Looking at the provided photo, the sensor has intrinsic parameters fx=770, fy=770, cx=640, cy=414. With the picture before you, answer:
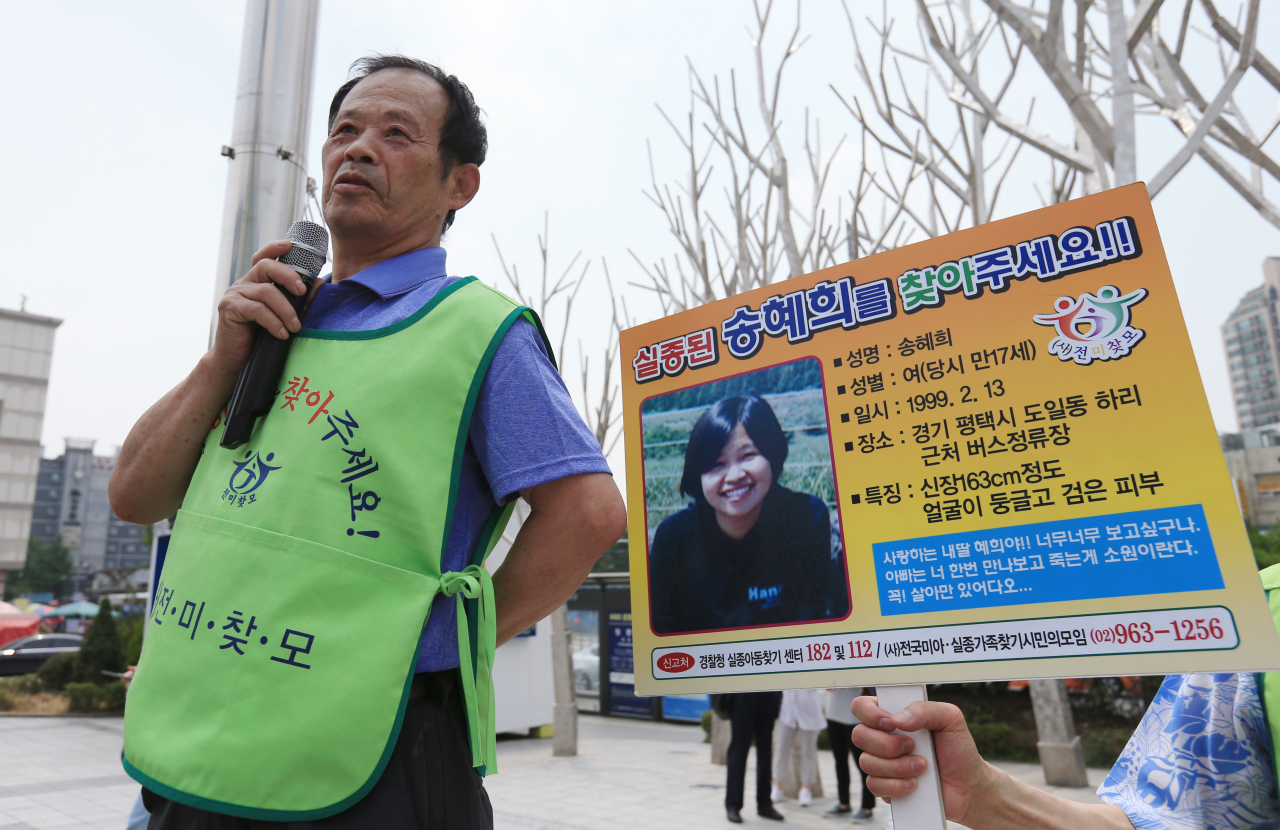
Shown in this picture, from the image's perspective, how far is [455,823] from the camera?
105 centimetres

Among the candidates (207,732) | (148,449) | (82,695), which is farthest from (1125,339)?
(82,695)

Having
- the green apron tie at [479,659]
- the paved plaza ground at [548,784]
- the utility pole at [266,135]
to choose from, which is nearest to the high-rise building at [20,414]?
the paved plaza ground at [548,784]

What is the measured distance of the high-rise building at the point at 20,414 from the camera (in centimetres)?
5156

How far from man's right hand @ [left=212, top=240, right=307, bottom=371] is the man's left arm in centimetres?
50

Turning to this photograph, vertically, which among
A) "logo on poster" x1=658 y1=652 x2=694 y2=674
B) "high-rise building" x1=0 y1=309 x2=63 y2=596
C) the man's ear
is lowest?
"logo on poster" x1=658 y1=652 x2=694 y2=674

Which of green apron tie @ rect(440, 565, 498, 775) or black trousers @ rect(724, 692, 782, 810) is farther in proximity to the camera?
black trousers @ rect(724, 692, 782, 810)

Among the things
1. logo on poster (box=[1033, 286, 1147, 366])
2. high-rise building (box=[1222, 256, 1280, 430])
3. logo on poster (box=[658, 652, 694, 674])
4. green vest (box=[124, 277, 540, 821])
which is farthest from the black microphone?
high-rise building (box=[1222, 256, 1280, 430])

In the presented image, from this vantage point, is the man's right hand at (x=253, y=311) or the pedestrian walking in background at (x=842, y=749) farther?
the pedestrian walking in background at (x=842, y=749)

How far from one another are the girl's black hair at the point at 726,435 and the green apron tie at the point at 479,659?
512mm

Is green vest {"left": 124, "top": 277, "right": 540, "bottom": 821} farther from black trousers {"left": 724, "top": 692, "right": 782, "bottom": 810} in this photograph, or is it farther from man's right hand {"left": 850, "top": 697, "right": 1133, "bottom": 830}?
black trousers {"left": 724, "top": 692, "right": 782, "bottom": 810}

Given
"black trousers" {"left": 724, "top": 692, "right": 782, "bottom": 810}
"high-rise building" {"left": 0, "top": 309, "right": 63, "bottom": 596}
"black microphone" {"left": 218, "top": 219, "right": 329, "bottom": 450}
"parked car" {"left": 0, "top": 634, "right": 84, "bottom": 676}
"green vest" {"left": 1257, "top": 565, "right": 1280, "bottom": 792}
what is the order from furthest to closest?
"high-rise building" {"left": 0, "top": 309, "right": 63, "bottom": 596} < "parked car" {"left": 0, "top": 634, "right": 84, "bottom": 676} < "black trousers" {"left": 724, "top": 692, "right": 782, "bottom": 810} < "black microphone" {"left": 218, "top": 219, "right": 329, "bottom": 450} < "green vest" {"left": 1257, "top": 565, "right": 1280, "bottom": 792}

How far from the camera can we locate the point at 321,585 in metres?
1.05

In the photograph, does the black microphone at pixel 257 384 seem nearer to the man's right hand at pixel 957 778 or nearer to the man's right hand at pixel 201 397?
the man's right hand at pixel 201 397

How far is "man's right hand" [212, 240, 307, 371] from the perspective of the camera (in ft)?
4.11
